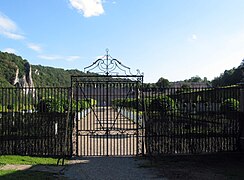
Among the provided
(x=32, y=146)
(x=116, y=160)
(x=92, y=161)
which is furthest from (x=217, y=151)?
(x=32, y=146)

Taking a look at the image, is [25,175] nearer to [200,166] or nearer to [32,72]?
[200,166]

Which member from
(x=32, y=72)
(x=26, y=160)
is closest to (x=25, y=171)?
(x=26, y=160)

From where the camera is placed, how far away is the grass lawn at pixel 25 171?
24.6 feet

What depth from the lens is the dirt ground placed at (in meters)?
8.02

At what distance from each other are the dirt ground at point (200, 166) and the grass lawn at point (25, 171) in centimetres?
285

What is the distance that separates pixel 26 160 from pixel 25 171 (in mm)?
1520

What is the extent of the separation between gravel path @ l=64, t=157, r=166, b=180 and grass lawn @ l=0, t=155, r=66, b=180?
559mm

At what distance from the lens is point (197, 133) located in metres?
10.6

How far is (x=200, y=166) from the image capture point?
9.11 m

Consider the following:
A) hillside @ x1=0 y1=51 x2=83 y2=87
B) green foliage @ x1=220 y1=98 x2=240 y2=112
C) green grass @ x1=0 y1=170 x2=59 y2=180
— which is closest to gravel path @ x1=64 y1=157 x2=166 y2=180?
green grass @ x1=0 y1=170 x2=59 y2=180

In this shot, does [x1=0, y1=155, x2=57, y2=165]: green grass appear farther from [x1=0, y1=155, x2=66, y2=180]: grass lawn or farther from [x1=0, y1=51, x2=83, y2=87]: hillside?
[x1=0, y1=51, x2=83, y2=87]: hillside

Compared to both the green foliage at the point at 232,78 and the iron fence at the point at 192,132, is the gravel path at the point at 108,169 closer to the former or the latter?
the iron fence at the point at 192,132

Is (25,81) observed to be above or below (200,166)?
above

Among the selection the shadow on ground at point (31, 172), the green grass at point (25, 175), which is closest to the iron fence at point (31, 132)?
the shadow on ground at point (31, 172)
